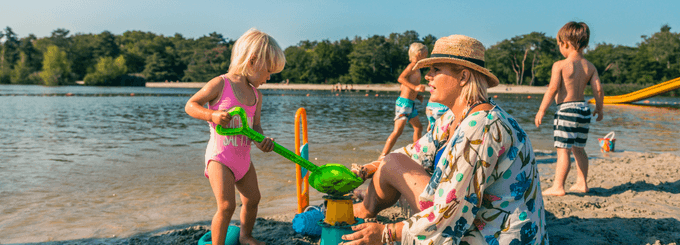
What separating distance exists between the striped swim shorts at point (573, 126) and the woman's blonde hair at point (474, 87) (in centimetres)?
289

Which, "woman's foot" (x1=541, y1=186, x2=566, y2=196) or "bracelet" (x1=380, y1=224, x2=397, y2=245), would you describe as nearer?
"bracelet" (x1=380, y1=224, x2=397, y2=245)

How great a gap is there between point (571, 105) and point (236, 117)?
3541mm

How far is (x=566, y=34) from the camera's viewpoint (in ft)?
14.4

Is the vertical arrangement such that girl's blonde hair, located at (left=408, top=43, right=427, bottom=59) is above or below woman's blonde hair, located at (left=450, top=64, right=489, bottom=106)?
above

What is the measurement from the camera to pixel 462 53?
1899 mm

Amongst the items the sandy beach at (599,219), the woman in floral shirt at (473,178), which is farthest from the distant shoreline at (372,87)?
the woman in floral shirt at (473,178)

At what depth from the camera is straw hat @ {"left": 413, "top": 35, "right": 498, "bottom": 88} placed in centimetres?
187

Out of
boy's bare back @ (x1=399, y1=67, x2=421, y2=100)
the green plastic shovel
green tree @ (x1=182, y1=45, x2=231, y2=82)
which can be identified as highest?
green tree @ (x1=182, y1=45, x2=231, y2=82)

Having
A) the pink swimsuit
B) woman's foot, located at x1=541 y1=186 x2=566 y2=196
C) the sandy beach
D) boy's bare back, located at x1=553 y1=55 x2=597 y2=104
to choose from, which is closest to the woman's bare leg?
the sandy beach

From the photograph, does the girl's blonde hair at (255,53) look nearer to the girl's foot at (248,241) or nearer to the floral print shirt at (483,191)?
the girl's foot at (248,241)

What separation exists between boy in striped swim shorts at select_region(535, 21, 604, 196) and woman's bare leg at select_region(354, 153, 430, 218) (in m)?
2.42

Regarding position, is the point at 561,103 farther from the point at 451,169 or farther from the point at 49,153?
the point at 49,153

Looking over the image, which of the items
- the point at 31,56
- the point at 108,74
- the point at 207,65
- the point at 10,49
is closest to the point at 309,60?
the point at 207,65

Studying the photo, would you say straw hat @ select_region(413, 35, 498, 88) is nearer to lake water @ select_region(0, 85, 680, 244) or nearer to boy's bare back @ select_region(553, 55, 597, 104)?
lake water @ select_region(0, 85, 680, 244)
